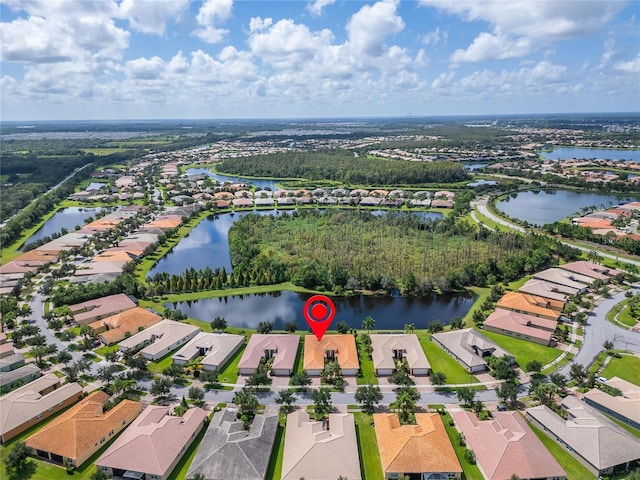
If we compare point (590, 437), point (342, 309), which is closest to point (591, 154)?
point (342, 309)

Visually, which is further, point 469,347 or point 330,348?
point 469,347

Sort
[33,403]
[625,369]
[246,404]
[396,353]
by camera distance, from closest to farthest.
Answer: [246,404]
[33,403]
[625,369]
[396,353]

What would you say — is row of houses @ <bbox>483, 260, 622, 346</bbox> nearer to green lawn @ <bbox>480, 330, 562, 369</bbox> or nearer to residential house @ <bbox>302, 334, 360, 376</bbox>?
green lawn @ <bbox>480, 330, 562, 369</bbox>

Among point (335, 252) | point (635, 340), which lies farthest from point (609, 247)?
point (335, 252)

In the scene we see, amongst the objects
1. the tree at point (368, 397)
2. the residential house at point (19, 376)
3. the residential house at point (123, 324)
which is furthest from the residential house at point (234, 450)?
the residential house at point (19, 376)

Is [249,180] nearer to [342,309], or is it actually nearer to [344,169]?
[344,169]

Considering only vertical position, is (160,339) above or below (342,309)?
above

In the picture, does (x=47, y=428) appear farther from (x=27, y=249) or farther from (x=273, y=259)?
(x=27, y=249)
